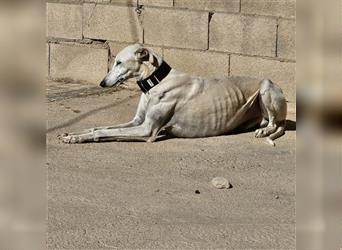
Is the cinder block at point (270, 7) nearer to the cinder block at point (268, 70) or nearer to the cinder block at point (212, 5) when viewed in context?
the cinder block at point (212, 5)

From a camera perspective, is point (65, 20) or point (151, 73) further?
point (65, 20)

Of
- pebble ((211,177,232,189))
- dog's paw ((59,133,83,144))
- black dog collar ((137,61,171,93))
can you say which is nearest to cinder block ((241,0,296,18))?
black dog collar ((137,61,171,93))

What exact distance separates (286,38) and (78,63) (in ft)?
7.94

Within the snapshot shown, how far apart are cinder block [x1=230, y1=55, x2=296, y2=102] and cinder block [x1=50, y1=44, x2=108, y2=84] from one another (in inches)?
61.9

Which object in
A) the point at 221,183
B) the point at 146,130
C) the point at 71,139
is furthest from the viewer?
the point at 146,130

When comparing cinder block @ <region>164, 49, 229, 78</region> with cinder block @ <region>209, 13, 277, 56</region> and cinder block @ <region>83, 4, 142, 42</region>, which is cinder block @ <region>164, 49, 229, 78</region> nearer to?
cinder block @ <region>209, 13, 277, 56</region>

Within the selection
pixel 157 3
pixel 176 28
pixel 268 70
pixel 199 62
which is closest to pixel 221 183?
pixel 268 70

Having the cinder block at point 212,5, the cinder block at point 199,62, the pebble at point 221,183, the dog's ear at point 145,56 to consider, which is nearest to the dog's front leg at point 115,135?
the dog's ear at point 145,56

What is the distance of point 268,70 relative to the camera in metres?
6.73

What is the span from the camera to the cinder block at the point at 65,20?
786 centimetres

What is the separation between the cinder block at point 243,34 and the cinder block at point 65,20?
1648 millimetres

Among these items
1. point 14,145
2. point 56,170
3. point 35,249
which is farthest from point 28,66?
point 56,170

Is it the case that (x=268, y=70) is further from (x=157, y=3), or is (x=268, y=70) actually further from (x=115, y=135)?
(x=115, y=135)

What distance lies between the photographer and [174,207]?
4.11m
